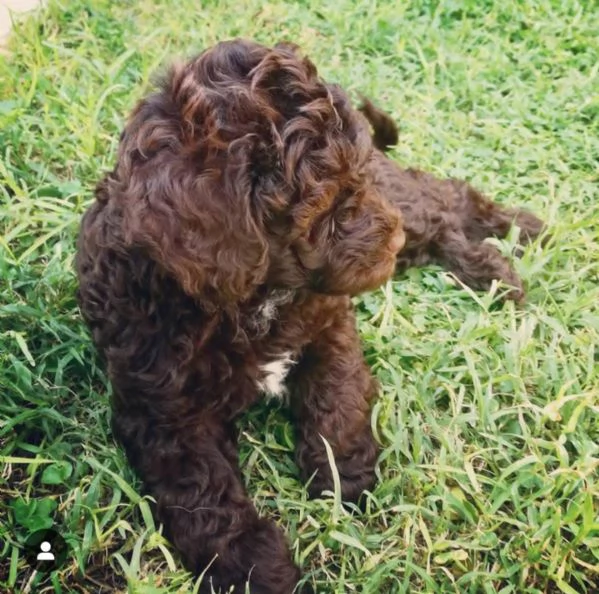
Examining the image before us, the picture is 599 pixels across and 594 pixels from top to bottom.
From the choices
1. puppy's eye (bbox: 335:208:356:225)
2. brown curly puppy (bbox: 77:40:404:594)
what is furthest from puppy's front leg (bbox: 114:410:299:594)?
puppy's eye (bbox: 335:208:356:225)

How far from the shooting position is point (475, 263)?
3395 millimetres

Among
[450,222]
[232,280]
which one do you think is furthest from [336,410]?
[450,222]

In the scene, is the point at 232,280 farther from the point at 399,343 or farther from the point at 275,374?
the point at 399,343

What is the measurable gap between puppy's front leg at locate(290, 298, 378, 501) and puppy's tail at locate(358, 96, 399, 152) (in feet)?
4.00

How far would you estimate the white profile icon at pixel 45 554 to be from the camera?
245cm

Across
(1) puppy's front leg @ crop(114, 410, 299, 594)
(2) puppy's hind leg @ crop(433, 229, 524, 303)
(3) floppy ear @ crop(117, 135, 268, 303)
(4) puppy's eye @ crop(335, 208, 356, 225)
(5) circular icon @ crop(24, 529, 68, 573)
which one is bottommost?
(5) circular icon @ crop(24, 529, 68, 573)

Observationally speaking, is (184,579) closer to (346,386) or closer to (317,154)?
(346,386)

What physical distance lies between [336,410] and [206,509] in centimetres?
57

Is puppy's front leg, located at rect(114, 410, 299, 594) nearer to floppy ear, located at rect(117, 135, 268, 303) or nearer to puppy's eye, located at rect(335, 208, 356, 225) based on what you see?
floppy ear, located at rect(117, 135, 268, 303)

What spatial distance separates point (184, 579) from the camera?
2.43 metres

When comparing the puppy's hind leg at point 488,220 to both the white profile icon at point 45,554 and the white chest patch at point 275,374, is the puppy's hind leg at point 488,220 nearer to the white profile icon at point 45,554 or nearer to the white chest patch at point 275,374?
the white chest patch at point 275,374

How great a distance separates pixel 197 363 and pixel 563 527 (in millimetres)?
1300

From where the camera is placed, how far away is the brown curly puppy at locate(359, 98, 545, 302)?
332 cm

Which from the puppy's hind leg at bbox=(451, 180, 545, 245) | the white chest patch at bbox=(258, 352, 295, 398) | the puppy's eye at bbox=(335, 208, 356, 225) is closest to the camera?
the puppy's eye at bbox=(335, 208, 356, 225)
